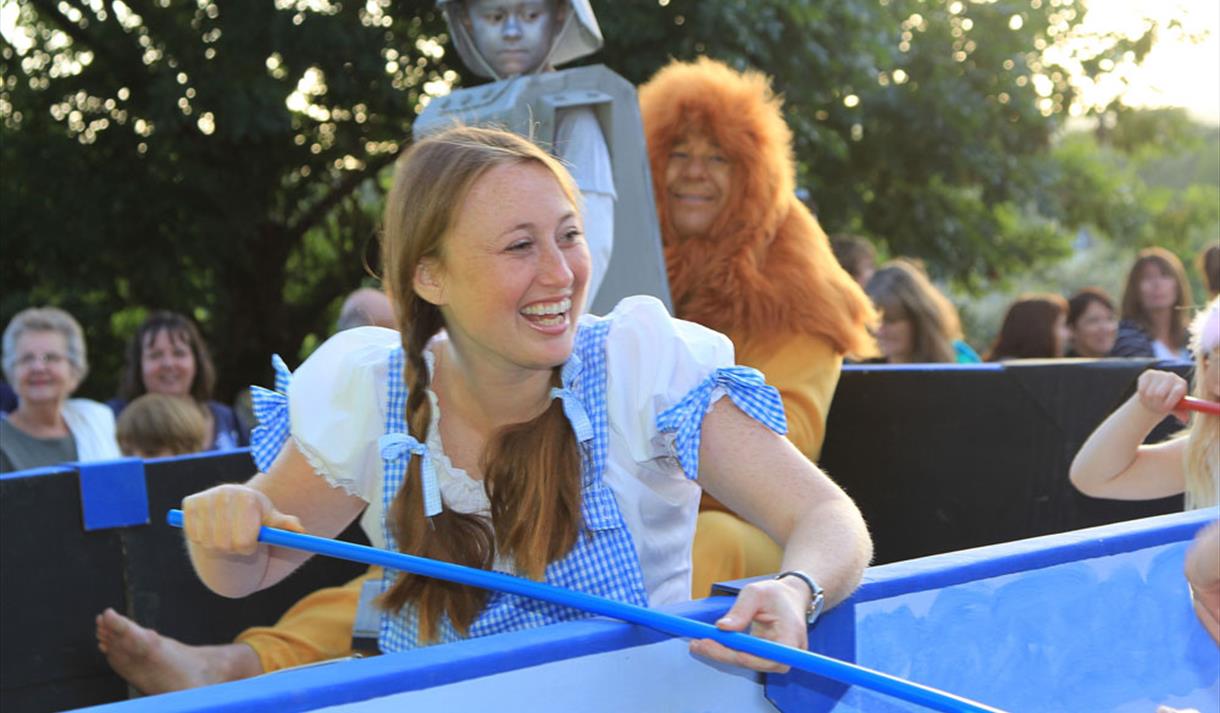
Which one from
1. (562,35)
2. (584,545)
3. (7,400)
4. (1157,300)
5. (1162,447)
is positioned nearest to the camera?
(584,545)

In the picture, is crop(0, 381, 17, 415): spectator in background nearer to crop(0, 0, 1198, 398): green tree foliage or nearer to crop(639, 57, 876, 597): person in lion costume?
crop(0, 0, 1198, 398): green tree foliage

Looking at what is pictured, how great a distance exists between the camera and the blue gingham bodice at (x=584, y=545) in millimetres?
1886

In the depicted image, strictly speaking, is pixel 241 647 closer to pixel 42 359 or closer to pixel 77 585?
pixel 77 585

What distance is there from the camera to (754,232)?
3.39 metres

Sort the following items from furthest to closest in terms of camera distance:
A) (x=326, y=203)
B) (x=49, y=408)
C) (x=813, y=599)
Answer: (x=326, y=203), (x=49, y=408), (x=813, y=599)

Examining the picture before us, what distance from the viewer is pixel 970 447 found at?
3.76 metres

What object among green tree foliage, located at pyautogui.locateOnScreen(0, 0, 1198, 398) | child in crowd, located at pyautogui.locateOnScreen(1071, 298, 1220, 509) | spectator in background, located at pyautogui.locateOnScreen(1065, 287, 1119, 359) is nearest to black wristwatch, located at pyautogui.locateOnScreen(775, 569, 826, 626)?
child in crowd, located at pyautogui.locateOnScreen(1071, 298, 1220, 509)

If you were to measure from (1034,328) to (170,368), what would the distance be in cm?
324

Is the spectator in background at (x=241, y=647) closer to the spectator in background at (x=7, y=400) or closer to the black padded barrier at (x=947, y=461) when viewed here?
the black padded barrier at (x=947, y=461)

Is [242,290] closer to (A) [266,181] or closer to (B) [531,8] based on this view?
(A) [266,181]

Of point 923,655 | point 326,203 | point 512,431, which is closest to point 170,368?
Result: point 512,431

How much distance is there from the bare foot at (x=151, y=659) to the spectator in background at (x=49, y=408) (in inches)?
64.2

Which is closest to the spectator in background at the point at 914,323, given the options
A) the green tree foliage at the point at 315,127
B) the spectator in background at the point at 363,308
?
the spectator in background at the point at 363,308

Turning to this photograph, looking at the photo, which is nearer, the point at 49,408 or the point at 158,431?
the point at 158,431
